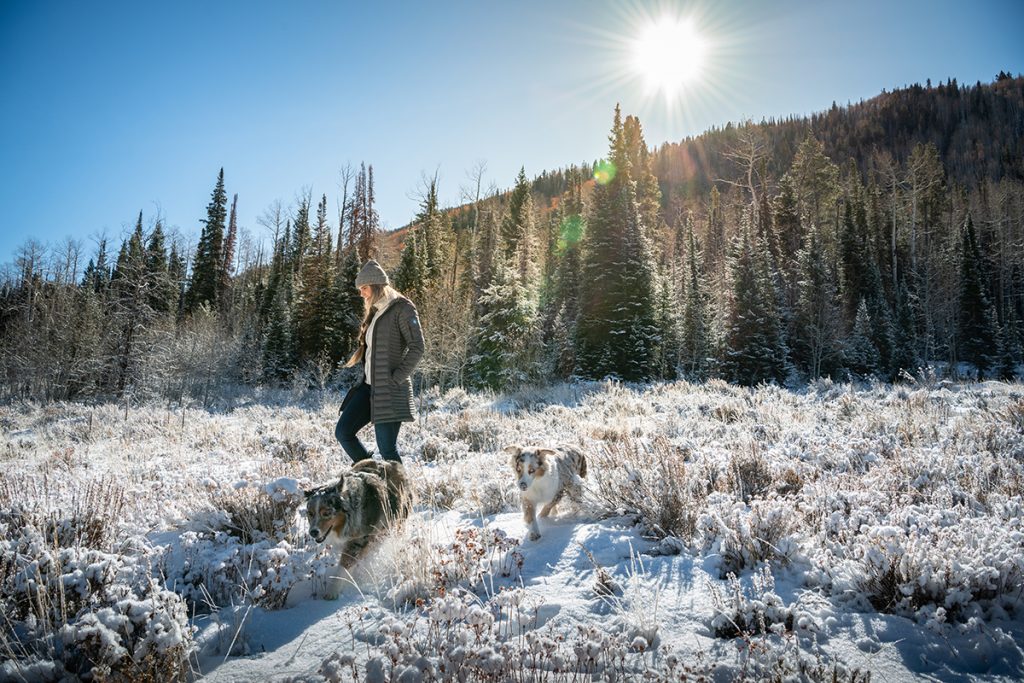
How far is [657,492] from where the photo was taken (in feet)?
13.2

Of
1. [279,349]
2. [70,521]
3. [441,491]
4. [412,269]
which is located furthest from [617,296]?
[70,521]

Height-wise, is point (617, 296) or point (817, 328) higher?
point (617, 296)

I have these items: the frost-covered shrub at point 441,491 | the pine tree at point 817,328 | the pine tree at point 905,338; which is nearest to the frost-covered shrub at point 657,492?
the frost-covered shrub at point 441,491

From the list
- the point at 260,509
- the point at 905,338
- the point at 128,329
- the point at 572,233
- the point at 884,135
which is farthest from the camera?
the point at 884,135

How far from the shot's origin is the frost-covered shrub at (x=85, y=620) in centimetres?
194

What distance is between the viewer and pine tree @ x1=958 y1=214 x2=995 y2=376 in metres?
32.4

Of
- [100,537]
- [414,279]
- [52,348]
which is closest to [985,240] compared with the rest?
[414,279]

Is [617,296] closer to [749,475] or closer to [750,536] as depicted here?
[749,475]

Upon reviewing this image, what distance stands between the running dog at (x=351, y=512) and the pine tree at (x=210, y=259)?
48015mm

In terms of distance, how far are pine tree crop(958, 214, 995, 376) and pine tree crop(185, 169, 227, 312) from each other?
59476 millimetres

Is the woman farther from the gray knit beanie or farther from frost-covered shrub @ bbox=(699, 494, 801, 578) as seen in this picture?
frost-covered shrub @ bbox=(699, 494, 801, 578)

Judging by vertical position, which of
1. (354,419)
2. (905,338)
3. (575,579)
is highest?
(905,338)

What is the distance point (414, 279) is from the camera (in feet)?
100

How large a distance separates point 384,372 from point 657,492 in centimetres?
269
